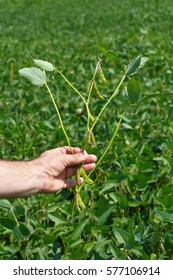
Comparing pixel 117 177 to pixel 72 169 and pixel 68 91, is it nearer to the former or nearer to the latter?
pixel 72 169

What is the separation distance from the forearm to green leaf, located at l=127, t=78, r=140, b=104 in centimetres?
46

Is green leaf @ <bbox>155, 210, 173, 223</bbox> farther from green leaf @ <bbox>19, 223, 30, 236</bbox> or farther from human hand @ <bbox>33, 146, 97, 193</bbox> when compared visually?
green leaf @ <bbox>19, 223, 30, 236</bbox>

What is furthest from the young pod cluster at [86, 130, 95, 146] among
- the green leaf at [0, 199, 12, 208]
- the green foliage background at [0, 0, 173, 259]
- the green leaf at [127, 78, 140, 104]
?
the green leaf at [0, 199, 12, 208]

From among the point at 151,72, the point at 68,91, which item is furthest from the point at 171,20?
the point at 68,91

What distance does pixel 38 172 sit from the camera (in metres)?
2.26

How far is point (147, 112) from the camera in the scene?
4.24 meters

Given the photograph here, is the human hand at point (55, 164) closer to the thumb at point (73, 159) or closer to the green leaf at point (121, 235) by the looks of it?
the thumb at point (73, 159)

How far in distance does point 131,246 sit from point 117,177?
2.23 feet

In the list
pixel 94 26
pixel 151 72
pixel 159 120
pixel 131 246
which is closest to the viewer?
pixel 131 246

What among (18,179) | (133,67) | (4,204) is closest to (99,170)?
(4,204)

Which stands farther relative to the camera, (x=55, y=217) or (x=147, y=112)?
(x=147, y=112)

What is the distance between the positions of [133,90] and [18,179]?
55 centimetres

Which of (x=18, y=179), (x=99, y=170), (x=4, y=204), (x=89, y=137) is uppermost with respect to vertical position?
(x=89, y=137)

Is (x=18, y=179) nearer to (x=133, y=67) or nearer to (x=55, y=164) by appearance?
(x=55, y=164)
